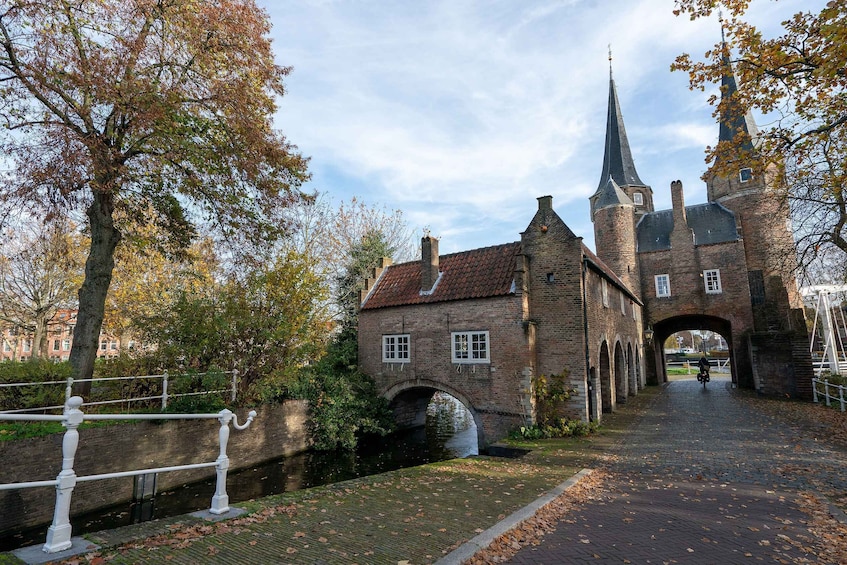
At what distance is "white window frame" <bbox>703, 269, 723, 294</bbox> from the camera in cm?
2811

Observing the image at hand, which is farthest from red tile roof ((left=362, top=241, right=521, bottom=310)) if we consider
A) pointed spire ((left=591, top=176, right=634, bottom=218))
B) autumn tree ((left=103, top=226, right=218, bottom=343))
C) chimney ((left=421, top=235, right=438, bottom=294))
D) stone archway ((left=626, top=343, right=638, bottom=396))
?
pointed spire ((left=591, top=176, right=634, bottom=218))

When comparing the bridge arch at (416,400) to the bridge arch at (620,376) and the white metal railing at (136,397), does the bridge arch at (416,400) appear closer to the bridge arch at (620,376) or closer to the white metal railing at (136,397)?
the white metal railing at (136,397)

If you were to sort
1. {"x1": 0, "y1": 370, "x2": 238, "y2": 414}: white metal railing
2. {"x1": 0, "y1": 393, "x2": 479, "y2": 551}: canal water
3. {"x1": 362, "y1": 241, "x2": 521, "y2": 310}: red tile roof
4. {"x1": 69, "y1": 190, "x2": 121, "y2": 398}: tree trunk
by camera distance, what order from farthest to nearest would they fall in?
{"x1": 362, "y1": 241, "x2": 521, "y2": 310}: red tile roof
{"x1": 69, "y1": 190, "x2": 121, "y2": 398}: tree trunk
{"x1": 0, "y1": 393, "x2": 479, "y2": 551}: canal water
{"x1": 0, "y1": 370, "x2": 238, "y2": 414}: white metal railing

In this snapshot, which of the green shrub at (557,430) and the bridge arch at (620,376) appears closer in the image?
the green shrub at (557,430)

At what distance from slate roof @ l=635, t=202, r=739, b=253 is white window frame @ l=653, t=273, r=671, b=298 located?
80.8 inches

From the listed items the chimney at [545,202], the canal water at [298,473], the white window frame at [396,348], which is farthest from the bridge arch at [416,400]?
the chimney at [545,202]

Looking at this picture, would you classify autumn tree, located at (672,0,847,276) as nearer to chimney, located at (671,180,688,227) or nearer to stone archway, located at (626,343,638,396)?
stone archway, located at (626,343,638,396)

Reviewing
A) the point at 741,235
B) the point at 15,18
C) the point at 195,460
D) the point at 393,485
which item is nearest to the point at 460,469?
the point at 393,485

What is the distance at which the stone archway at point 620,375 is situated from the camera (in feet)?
68.7

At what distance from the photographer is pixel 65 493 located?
4215 mm

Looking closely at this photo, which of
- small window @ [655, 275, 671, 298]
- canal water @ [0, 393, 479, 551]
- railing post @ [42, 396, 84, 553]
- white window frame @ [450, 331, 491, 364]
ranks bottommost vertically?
canal water @ [0, 393, 479, 551]

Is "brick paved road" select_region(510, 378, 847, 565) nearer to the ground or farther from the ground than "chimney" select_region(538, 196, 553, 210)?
nearer to the ground

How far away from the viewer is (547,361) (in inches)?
589

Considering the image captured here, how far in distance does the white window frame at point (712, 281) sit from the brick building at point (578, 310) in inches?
2.3
